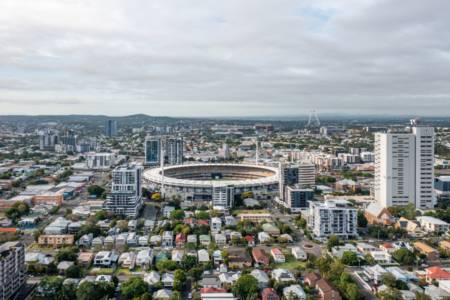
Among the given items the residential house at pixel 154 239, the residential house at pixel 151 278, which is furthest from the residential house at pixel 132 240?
the residential house at pixel 151 278

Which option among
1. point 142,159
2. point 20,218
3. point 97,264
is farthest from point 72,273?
point 142,159

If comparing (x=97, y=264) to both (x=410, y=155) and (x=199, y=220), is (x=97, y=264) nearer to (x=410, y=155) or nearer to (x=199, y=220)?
(x=199, y=220)

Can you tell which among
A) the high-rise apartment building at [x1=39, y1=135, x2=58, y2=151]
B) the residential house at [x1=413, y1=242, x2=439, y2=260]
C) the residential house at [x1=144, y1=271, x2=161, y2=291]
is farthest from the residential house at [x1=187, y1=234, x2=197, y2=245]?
the high-rise apartment building at [x1=39, y1=135, x2=58, y2=151]

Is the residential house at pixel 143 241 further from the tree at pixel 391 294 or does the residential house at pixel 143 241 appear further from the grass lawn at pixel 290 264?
the tree at pixel 391 294

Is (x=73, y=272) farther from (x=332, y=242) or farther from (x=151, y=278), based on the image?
(x=332, y=242)

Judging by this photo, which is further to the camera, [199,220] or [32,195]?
[32,195]

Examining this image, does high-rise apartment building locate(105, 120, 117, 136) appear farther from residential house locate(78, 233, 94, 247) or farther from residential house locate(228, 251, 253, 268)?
residential house locate(228, 251, 253, 268)
